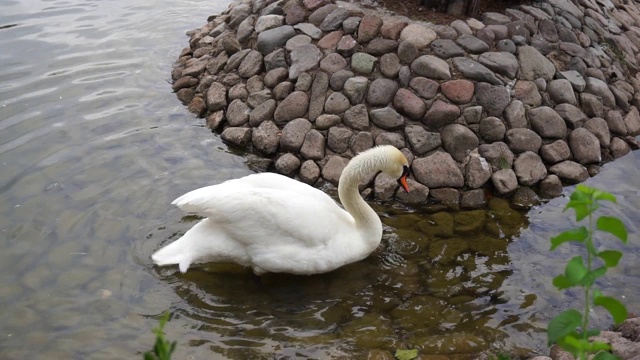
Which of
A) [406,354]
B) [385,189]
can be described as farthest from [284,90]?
[406,354]

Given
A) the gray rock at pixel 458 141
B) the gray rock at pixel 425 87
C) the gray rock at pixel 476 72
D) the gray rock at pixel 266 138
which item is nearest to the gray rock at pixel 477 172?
the gray rock at pixel 458 141

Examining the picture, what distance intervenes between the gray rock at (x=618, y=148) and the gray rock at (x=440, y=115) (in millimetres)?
2232

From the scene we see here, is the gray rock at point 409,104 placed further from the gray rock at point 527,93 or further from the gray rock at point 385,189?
the gray rock at point 527,93

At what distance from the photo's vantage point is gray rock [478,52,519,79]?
27.5 ft

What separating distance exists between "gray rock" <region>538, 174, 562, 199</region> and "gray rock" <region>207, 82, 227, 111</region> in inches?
166

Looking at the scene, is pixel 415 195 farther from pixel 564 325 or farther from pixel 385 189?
pixel 564 325

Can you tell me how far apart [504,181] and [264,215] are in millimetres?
3196

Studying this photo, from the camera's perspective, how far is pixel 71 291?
592cm

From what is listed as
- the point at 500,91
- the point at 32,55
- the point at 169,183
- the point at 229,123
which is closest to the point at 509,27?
the point at 500,91

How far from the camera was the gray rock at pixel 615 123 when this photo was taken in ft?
29.0

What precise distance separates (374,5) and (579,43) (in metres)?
2.95

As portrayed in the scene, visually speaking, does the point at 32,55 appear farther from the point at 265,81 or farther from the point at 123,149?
the point at 265,81

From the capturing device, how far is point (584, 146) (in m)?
8.29

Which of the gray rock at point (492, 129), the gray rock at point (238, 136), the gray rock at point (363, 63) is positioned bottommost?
the gray rock at point (238, 136)
